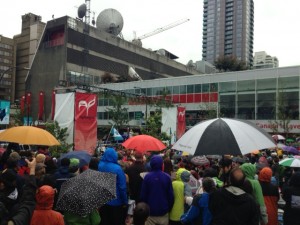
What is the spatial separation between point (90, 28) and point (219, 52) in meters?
115

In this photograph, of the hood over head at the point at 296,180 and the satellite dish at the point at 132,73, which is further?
the satellite dish at the point at 132,73

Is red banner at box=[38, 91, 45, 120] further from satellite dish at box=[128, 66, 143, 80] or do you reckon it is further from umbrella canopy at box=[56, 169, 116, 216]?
umbrella canopy at box=[56, 169, 116, 216]

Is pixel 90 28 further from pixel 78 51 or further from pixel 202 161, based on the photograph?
pixel 202 161

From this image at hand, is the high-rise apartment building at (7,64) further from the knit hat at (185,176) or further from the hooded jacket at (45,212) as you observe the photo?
the hooded jacket at (45,212)

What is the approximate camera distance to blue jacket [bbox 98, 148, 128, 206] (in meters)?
5.88

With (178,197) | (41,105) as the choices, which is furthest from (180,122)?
(41,105)

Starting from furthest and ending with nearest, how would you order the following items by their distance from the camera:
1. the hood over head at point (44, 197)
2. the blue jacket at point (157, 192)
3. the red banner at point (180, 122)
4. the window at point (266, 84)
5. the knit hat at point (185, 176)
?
the window at point (266, 84) < the red banner at point (180, 122) < the knit hat at point (185, 176) < the blue jacket at point (157, 192) < the hood over head at point (44, 197)

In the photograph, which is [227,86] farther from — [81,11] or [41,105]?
[81,11]

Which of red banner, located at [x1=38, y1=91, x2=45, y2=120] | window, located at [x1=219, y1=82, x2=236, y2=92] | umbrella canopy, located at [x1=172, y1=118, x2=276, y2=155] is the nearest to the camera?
umbrella canopy, located at [x1=172, y1=118, x2=276, y2=155]

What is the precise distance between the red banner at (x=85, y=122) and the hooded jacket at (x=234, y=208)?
292 inches

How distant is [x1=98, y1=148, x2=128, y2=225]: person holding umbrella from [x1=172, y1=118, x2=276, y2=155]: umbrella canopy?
1.19 m

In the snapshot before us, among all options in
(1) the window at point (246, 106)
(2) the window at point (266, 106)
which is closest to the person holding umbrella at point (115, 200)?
(2) the window at point (266, 106)

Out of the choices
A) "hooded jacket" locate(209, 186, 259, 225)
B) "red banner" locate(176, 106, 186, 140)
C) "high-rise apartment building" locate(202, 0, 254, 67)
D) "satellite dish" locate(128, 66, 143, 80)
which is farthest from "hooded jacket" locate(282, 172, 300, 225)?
"high-rise apartment building" locate(202, 0, 254, 67)

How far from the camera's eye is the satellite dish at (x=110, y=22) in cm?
7225
